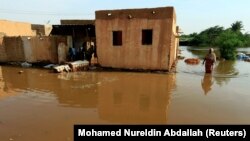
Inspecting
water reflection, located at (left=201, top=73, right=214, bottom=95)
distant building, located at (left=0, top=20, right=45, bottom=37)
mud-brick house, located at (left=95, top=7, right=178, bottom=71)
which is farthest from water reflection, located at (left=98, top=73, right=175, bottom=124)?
distant building, located at (left=0, top=20, right=45, bottom=37)

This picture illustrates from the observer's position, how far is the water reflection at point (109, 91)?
284 inches

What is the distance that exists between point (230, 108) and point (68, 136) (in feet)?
16.7

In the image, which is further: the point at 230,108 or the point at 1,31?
the point at 1,31

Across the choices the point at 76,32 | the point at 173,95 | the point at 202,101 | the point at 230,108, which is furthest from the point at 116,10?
the point at 230,108

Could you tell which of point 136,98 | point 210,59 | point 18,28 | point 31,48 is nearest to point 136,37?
point 210,59

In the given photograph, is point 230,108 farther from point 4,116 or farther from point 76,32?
point 76,32

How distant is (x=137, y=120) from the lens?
6621 mm

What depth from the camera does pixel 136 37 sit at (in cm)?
1420

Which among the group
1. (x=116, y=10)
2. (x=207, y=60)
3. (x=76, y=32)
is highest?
(x=116, y=10)

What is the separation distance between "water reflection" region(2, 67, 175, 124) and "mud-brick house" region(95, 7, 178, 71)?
1162 millimetres

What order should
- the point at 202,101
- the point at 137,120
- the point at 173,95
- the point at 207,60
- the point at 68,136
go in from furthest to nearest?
1. the point at 207,60
2. the point at 173,95
3. the point at 202,101
4. the point at 137,120
5. the point at 68,136

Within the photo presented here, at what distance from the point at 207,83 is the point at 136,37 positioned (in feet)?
16.0

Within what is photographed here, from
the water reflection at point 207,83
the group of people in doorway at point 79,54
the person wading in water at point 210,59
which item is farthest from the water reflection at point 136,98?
the group of people in doorway at point 79,54

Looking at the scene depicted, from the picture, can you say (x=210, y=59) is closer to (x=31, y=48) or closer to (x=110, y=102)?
(x=110, y=102)
